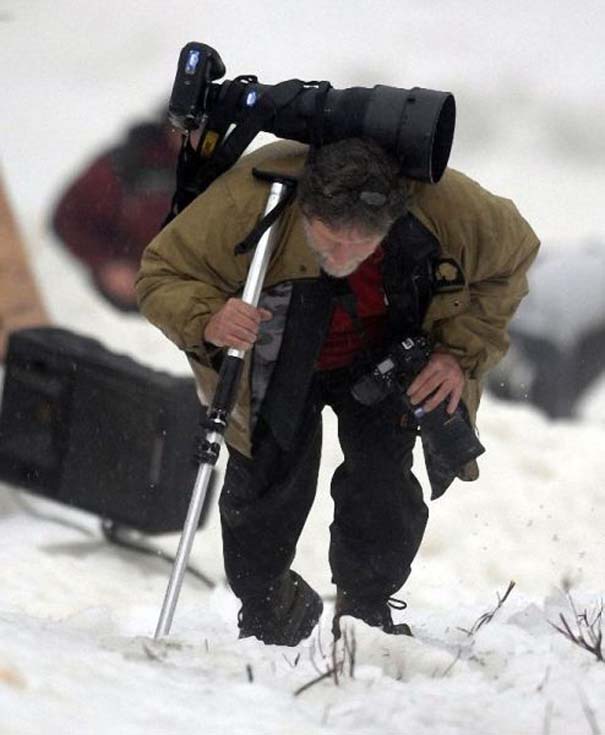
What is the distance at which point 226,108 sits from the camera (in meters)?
3.70

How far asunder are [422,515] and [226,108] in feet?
3.63

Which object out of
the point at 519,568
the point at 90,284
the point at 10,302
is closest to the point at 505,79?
the point at 90,284

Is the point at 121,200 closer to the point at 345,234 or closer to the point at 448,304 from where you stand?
the point at 448,304

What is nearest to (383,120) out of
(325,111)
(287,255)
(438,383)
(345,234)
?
(325,111)

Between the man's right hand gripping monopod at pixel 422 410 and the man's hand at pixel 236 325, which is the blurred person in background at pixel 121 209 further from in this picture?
the man's hand at pixel 236 325

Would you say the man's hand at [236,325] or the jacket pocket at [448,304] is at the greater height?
the jacket pocket at [448,304]

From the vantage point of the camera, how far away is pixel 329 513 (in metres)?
6.62

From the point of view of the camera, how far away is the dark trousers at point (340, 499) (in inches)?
158

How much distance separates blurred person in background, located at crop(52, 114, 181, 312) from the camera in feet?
30.2

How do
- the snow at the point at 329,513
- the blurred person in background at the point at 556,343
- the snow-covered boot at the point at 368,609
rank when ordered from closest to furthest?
1. the snow at the point at 329,513
2. the snow-covered boot at the point at 368,609
3. the blurred person in background at the point at 556,343

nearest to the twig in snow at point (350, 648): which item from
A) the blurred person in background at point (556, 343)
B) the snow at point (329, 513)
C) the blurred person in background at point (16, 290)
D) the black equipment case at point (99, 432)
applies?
the snow at point (329, 513)

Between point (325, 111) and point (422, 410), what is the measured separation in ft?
2.27

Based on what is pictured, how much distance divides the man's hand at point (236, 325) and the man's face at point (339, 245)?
0.18m

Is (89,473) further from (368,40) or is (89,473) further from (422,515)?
(368,40)
